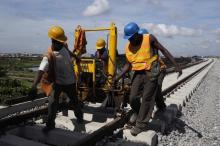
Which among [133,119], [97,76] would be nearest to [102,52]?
[97,76]

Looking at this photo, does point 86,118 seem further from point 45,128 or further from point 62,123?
point 45,128

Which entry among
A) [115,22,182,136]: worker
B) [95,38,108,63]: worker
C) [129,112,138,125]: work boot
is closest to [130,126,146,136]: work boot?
[115,22,182,136]: worker

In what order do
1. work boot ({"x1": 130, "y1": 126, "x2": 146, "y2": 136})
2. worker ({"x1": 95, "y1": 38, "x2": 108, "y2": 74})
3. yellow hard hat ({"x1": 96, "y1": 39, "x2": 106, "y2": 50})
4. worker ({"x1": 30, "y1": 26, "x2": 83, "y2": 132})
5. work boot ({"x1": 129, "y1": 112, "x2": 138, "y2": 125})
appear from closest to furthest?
1. worker ({"x1": 30, "y1": 26, "x2": 83, "y2": 132})
2. work boot ({"x1": 130, "y1": 126, "x2": 146, "y2": 136})
3. work boot ({"x1": 129, "y1": 112, "x2": 138, "y2": 125})
4. worker ({"x1": 95, "y1": 38, "x2": 108, "y2": 74})
5. yellow hard hat ({"x1": 96, "y1": 39, "x2": 106, "y2": 50})

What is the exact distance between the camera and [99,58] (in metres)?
8.22

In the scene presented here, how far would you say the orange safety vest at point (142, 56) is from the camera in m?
6.10

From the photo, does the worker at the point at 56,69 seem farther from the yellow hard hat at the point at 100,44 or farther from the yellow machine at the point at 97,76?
the yellow hard hat at the point at 100,44

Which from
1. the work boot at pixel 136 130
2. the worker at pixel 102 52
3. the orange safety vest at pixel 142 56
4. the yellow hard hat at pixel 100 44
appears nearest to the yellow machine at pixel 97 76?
the worker at pixel 102 52

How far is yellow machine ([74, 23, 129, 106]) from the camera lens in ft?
25.9

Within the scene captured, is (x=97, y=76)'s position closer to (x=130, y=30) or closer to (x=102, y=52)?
(x=102, y=52)

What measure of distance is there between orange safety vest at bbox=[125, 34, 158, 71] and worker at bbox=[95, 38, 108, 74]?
6.35 ft

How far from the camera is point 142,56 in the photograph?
6121mm

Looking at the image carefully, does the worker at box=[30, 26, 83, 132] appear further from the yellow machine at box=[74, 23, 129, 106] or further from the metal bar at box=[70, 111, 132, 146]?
the yellow machine at box=[74, 23, 129, 106]

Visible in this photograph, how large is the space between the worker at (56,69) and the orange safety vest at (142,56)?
1.17m

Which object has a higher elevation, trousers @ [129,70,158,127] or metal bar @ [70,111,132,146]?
trousers @ [129,70,158,127]
